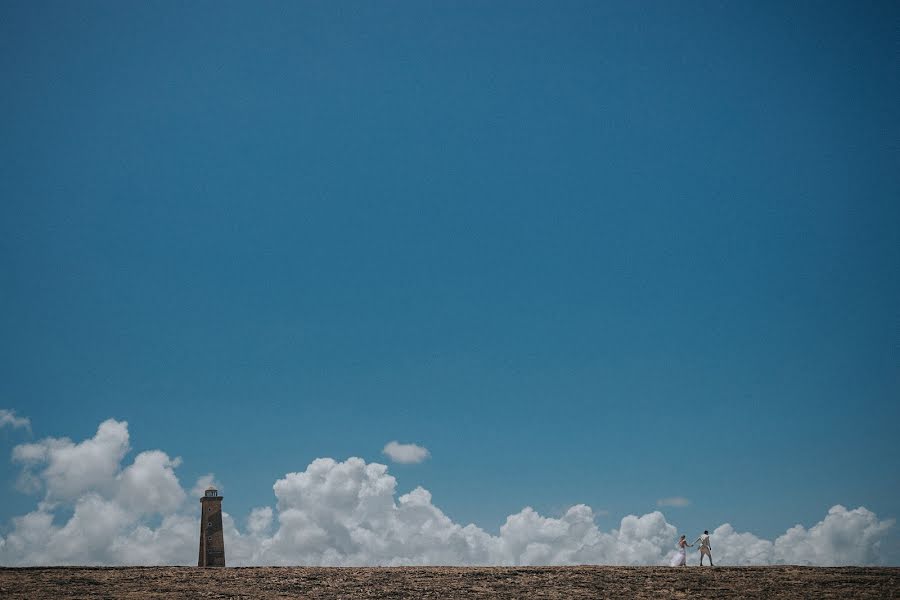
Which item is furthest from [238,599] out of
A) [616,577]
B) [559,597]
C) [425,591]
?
[616,577]

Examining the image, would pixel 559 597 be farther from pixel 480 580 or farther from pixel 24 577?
pixel 24 577

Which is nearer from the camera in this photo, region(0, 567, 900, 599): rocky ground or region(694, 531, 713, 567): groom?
region(0, 567, 900, 599): rocky ground

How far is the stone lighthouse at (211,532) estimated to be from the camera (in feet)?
91.3

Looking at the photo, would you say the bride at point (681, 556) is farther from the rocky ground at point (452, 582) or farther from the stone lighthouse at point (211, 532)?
the stone lighthouse at point (211, 532)

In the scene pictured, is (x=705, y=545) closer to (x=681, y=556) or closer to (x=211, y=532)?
(x=681, y=556)

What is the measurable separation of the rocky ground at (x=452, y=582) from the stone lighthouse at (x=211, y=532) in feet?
11.1

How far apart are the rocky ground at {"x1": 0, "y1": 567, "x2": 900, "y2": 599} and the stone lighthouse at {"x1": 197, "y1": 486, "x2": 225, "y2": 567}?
3.39 m

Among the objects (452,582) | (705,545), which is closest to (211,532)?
(452,582)

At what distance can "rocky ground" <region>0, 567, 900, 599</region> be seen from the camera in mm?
19984

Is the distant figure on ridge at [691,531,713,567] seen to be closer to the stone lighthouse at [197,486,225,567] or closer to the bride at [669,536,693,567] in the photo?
the bride at [669,536,693,567]

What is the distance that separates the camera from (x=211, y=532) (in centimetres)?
2825

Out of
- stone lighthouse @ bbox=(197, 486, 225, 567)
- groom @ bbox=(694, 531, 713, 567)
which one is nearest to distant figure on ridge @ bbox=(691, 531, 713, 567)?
groom @ bbox=(694, 531, 713, 567)

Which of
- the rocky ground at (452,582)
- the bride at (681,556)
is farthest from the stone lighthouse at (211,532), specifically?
the bride at (681,556)

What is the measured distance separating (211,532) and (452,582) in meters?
11.8
